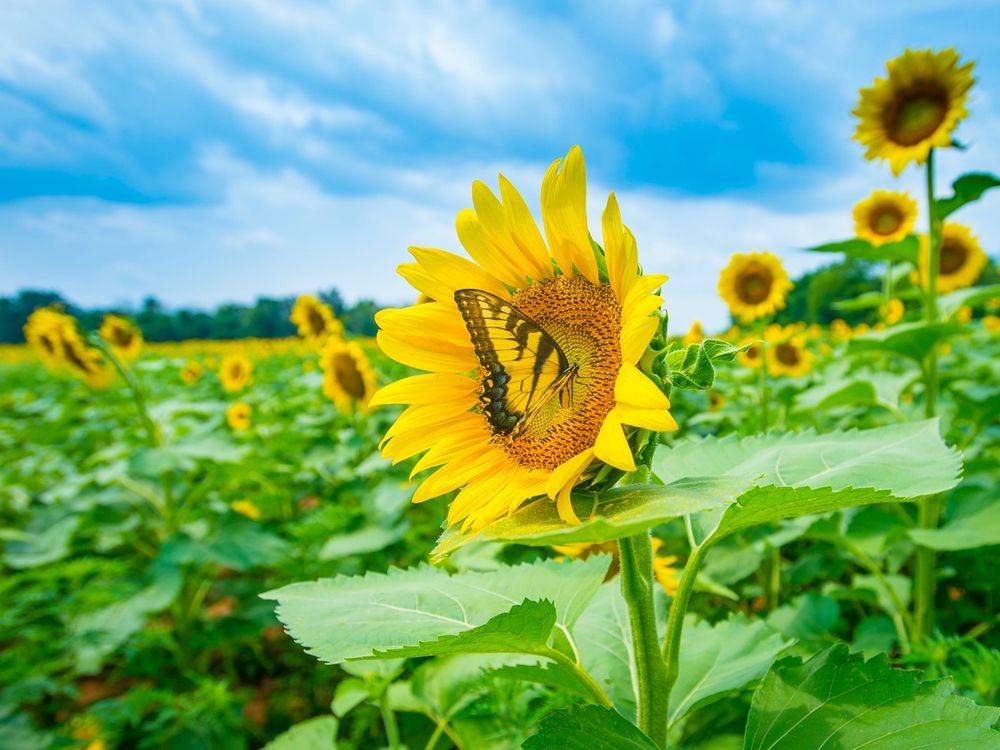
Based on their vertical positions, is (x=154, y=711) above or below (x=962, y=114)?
below

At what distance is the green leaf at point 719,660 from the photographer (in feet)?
3.43

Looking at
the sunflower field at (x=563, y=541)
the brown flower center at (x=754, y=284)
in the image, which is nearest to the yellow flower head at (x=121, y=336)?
the sunflower field at (x=563, y=541)

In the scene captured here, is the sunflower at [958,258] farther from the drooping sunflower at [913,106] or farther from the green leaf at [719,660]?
the green leaf at [719,660]

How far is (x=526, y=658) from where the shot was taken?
57.9 inches

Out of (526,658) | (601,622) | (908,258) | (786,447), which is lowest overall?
(526,658)

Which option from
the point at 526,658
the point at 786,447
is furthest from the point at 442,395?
the point at 526,658

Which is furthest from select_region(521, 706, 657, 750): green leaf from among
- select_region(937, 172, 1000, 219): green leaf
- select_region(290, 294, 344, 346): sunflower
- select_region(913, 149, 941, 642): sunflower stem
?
select_region(290, 294, 344, 346): sunflower

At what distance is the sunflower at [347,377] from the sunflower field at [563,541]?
2 centimetres

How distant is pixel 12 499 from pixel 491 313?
216 inches

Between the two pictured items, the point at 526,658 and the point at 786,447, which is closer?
the point at 786,447

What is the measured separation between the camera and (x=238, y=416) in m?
6.23

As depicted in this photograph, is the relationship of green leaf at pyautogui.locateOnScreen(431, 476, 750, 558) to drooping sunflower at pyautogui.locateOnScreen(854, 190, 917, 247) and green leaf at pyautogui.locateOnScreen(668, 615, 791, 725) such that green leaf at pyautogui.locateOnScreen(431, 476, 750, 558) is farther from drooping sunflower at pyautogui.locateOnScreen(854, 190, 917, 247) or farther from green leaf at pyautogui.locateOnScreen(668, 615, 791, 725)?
drooping sunflower at pyautogui.locateOnScreen(854, 190, 917, 247)

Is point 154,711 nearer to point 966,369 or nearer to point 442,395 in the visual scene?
point 442,395

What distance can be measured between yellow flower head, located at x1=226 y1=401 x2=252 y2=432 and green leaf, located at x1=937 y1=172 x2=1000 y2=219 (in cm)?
549
